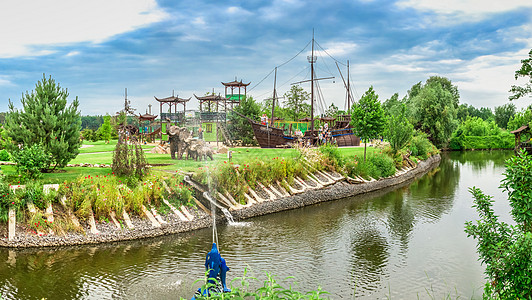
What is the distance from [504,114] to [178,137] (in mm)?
97090

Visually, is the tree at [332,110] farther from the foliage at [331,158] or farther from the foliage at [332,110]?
the foliage at [331,158]

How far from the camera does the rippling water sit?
30.2 ft

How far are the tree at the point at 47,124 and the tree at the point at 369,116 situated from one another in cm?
1725

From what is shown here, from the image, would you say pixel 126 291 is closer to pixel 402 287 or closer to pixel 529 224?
pixel 402 287

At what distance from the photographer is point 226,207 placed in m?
15.6

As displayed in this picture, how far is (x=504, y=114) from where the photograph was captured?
9444 centimetres

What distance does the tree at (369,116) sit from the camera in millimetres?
25688

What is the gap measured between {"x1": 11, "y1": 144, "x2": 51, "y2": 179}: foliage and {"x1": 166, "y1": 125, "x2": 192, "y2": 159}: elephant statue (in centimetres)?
717

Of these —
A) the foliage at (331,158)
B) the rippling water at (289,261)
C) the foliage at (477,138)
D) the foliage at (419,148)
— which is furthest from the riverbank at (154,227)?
the foliage at (477,138)

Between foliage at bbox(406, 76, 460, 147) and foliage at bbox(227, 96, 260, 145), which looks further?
foliage at bbox(406, 76, 460, 147)

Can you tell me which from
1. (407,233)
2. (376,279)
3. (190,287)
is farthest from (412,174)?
(190,287)

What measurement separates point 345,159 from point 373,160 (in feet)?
12.9

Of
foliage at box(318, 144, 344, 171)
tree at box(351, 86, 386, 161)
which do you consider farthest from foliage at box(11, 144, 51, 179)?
tree at box(351, 86, 386, 161)

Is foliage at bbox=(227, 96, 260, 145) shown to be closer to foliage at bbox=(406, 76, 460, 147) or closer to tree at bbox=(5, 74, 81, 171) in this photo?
tree at bbox=(5, 74, 81, 171)
